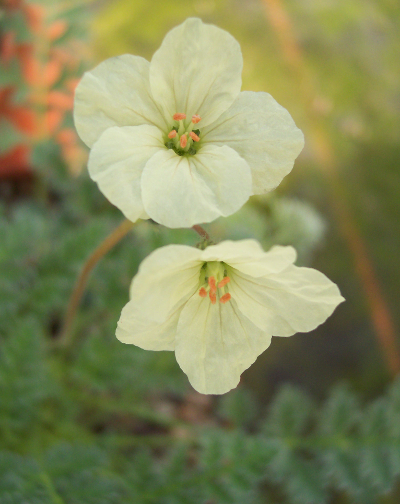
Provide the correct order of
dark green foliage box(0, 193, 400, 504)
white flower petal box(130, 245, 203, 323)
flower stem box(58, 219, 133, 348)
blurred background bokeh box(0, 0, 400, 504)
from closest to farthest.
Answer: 1. white flower petal box(130, 245, 203, 323)
2. flower stem box(58, 219, 133, 348)
3. dark green foliage box(0, 193, 400, 504)
4. blurred background bokeh box(0, 0, 400, 504)

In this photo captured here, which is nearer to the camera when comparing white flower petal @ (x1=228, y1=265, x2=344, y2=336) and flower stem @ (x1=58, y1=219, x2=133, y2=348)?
white flower petal @ (x1=228, y1=265, x2=344, y2=336)

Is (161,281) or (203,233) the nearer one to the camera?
(161,281)

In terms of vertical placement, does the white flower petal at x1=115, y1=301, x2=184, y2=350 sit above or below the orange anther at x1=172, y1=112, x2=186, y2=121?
below

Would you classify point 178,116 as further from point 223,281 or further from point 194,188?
point 223,281

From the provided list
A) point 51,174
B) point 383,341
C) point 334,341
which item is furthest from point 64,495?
point 383,341

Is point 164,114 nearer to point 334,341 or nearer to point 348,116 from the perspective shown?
point 348,116

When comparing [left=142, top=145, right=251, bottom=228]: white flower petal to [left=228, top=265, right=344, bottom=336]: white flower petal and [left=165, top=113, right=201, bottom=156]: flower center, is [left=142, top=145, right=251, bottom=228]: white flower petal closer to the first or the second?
[left=165, top=113, right=201, bottom=156]: flower center

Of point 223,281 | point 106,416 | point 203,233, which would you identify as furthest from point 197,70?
point 106,416

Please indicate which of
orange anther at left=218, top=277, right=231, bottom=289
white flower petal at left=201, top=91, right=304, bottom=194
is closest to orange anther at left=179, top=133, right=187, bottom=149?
white flower petal at left=201, top=91, right=304, bottom=194
